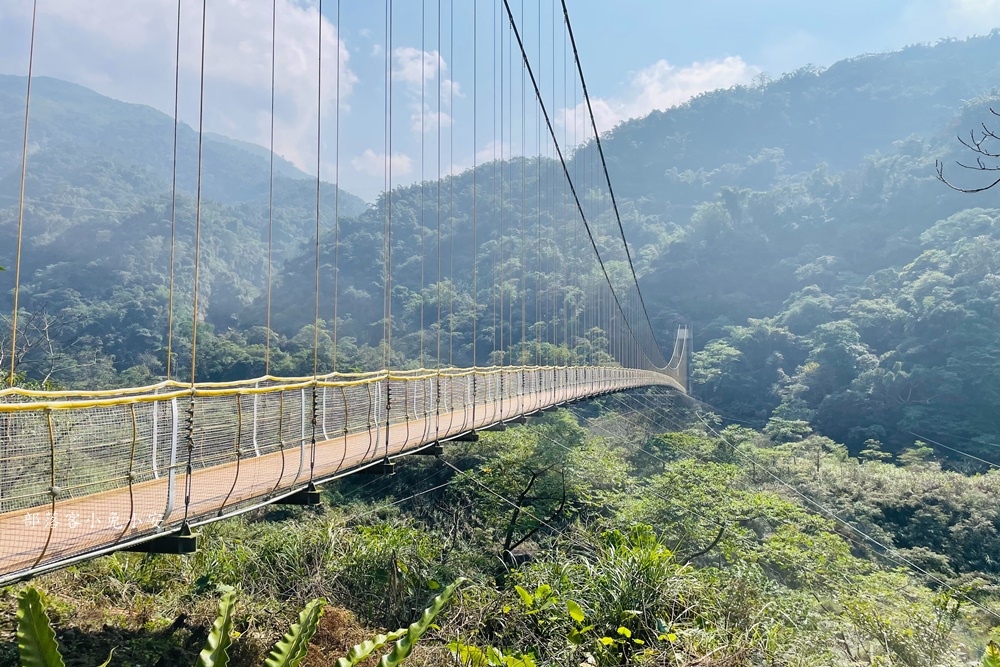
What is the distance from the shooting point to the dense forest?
205 inches

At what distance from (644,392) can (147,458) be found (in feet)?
91.1

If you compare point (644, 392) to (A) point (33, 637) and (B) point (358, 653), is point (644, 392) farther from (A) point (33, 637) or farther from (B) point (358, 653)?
(A) point (33, 637)

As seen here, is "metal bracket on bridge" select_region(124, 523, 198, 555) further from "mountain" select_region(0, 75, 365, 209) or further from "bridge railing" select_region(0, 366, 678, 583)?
"mountain" select_region(0, 75, 365, 209)

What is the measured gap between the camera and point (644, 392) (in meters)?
29.8

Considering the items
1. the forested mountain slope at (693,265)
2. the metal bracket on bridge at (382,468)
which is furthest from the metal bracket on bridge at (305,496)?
the forested mountain slope at (693,265)

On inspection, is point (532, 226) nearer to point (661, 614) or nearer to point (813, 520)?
point (813, 520)

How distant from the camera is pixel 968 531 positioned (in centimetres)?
1653

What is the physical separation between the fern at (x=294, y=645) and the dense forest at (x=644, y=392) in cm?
123

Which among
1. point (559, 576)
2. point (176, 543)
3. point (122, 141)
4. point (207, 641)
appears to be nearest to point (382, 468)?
point (559, 576)

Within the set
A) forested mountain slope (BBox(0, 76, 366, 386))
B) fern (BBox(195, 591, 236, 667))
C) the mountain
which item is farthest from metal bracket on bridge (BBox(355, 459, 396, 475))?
the mountain

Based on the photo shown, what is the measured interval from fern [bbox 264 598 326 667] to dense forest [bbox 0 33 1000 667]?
123 cm

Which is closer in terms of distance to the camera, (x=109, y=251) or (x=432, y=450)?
(x=432, y=450)

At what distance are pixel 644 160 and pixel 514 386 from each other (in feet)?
294

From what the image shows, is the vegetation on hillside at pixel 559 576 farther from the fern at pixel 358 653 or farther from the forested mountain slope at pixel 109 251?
the forested mountain slope at pixel 109 251
